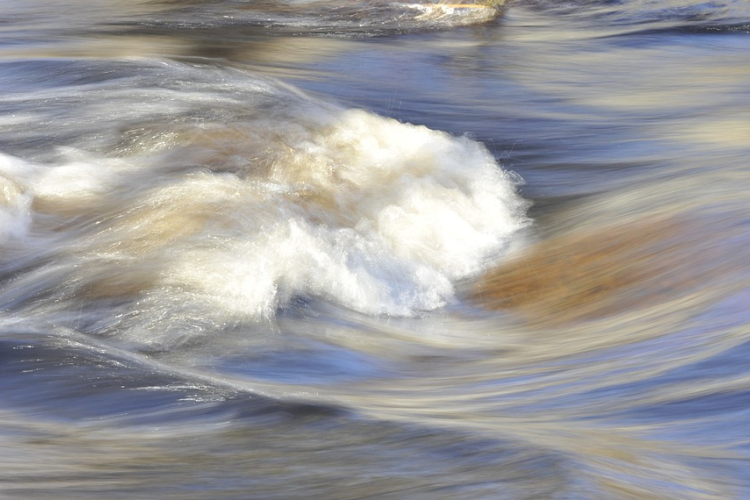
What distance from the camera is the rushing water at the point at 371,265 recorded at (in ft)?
8.21

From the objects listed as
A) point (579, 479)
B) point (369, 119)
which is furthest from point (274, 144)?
Result: point (579, 479)

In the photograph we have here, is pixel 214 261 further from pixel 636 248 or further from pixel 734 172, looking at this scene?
pixel 734 172

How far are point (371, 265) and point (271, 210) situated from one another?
51 centimetres

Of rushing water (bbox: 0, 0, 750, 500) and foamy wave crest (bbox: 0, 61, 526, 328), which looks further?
foamy wave crest (bbox: 0, 61, 526, 328)

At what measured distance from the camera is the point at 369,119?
6582mm

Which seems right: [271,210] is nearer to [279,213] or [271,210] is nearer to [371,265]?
[279,213]

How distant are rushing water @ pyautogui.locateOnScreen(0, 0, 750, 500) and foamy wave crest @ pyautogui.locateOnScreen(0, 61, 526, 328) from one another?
0.02 meters

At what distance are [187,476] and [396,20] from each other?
7922mm

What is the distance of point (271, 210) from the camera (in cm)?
489

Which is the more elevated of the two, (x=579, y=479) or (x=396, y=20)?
(x=396, y=20)

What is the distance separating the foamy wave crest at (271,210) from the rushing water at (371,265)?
17 mm

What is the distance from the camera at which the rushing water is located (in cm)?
250

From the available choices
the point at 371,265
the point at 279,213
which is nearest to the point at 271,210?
the point at 279,213

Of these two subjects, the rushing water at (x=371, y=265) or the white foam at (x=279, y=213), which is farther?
the white foam at (x=279, y=213)
